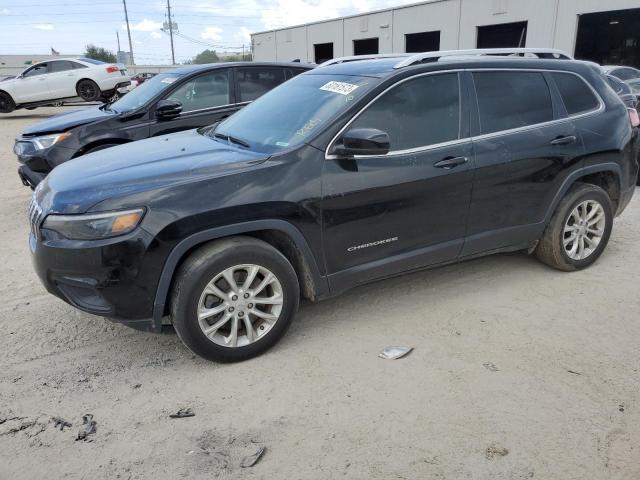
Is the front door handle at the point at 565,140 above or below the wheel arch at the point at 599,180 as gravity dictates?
above

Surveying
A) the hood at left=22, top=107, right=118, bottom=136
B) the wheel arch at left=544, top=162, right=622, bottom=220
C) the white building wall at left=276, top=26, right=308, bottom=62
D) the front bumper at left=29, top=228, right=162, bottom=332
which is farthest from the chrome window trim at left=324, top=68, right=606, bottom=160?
the white building wall at left=276, top=26, right=308, bottom=62

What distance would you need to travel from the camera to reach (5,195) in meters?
7.62

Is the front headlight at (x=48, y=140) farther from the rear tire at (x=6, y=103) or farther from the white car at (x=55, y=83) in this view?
the rear tire at (x=6, y=103)

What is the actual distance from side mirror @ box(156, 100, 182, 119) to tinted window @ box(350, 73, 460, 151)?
3563 mm

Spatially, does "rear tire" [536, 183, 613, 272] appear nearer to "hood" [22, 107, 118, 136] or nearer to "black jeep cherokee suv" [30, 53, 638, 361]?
"black jeep cherokee suv" [30, 53, 638, 361]

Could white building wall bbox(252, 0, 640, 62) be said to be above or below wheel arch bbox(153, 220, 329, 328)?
above

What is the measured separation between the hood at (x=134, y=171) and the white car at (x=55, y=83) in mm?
16583

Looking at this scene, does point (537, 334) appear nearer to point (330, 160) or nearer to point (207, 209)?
point (330, 160)

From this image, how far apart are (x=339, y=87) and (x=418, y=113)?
0.60m

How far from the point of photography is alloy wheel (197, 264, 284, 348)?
3143mm

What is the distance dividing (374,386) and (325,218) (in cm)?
107

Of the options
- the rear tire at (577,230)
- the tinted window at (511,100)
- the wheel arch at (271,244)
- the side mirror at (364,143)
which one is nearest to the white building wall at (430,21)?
the rear tire at (577,230)

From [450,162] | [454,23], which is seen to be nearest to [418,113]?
[450,162]

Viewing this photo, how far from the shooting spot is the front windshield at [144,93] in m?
6.57
